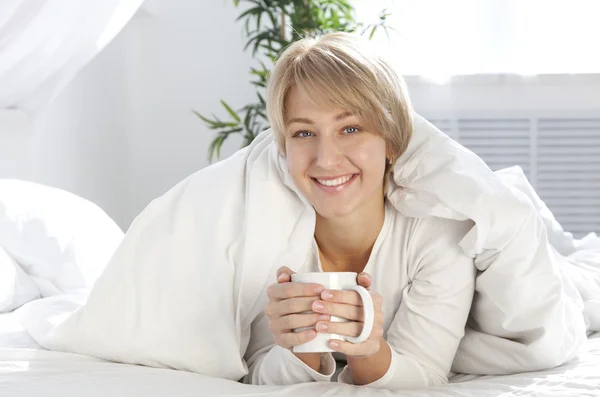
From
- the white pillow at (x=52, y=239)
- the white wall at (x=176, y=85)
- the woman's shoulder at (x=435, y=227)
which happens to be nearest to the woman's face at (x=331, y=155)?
the woman's shoulder at (x=435, y=227)

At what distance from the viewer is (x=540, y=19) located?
3.46m

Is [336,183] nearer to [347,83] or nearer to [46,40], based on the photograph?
[347,83]

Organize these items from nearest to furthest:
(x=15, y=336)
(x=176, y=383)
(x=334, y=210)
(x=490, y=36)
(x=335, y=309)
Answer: (x=335, y=309) < (x=176, y=383) < (x=334, y=210) < (x=15, y=336) < (x=490, y=36)

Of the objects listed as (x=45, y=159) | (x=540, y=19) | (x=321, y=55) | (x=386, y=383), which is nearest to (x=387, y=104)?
(x=321, y=55)

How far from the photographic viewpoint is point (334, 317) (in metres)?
1.13

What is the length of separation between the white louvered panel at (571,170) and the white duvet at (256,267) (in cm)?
218

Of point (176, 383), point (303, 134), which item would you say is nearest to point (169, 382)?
point (176, 383)

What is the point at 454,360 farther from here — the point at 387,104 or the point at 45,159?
the point at 45,159

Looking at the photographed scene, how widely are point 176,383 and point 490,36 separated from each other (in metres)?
2.62

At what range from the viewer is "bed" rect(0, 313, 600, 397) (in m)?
1.20

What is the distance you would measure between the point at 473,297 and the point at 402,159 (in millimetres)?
270

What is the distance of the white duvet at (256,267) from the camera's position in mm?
1354

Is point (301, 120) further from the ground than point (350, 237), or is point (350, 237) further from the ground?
point (301, 120)

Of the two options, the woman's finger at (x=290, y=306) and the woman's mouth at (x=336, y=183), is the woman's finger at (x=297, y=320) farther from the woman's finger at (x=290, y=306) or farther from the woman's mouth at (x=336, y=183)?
the woman's mouth at (x=336, y=183)
